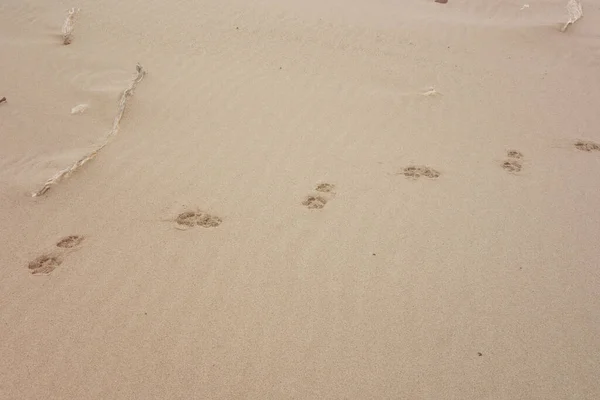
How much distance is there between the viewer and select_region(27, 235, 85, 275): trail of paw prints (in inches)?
103

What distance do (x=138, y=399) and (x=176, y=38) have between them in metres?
5.43

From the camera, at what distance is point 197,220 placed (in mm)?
3029

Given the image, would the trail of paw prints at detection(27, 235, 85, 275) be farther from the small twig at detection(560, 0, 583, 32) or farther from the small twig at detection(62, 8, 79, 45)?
the small twig at detection(560, 0, 583, 32)

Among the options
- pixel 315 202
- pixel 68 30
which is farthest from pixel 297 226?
pixel 68 30

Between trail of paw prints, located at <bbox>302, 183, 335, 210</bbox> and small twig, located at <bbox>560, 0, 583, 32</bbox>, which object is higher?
small twig, located at <bbox>560, 0, 583, 32</bbox>

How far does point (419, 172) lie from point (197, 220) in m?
1.85

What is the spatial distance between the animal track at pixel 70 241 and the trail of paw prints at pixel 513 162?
3364mm

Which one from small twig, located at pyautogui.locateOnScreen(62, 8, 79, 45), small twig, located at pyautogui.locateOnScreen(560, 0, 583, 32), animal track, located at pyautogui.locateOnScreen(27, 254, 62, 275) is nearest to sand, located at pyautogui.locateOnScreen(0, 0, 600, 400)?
animal track, located at pyautogui.locateOnScreen(27, 254, 62, 275)

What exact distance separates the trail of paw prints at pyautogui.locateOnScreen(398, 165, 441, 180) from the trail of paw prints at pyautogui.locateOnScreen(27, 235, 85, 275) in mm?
2480

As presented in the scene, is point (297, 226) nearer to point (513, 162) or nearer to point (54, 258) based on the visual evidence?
point (54, 258)

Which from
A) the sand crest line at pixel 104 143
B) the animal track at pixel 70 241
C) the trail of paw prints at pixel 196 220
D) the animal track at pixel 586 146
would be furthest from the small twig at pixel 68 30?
the animal track at pixel 586 146

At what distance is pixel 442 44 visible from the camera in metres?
6.42

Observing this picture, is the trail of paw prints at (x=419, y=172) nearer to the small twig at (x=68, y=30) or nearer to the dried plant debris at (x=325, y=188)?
the dried plant debris at (x=325, y=188)

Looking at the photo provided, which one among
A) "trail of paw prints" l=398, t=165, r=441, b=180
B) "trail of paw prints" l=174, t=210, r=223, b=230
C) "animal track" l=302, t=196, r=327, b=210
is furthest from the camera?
"trail of paw prints" l=398, t=165, r=441, b=180
